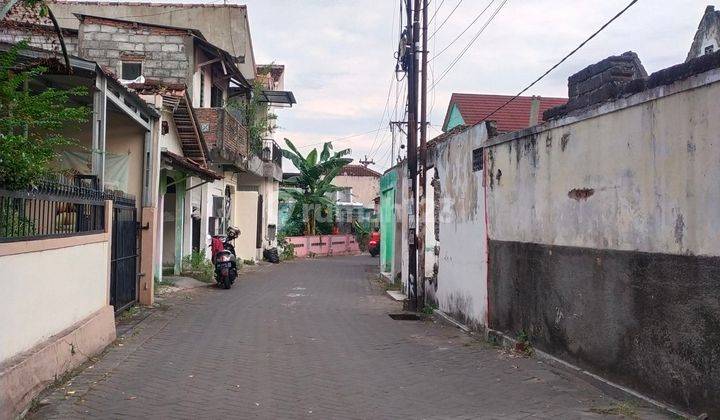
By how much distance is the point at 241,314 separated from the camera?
42.3ft

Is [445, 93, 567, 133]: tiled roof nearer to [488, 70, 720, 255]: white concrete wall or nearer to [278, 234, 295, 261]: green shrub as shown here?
[278, 234, 295, 261]: green shrub

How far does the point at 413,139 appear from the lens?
14102mm

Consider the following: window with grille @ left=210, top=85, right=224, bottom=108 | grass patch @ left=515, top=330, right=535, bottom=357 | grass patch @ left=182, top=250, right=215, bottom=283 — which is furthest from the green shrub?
grass patch @ left=515, top=330, right=535, bottom=357

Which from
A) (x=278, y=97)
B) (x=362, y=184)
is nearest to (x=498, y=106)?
(x=278, y=97)

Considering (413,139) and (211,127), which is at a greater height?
(211,127)

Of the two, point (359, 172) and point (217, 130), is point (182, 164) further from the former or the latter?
point (359, 172)

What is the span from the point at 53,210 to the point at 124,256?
431 centimetres

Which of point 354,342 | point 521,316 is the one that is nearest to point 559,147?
point 521,316

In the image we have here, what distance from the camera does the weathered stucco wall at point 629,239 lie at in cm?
541

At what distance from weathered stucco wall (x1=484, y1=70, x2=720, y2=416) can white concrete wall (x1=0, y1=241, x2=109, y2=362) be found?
17.9 feet

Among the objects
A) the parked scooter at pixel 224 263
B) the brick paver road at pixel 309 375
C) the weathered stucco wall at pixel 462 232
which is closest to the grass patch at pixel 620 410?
the brick paver road at pixel 309 375

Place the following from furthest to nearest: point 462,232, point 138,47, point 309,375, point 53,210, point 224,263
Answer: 1. point 138,47
2. point 224,263
3. point 462,232
4. point 309,375
5. point 53,210

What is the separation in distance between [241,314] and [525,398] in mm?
7261

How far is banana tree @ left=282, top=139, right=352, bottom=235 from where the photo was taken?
3303 centimetres
